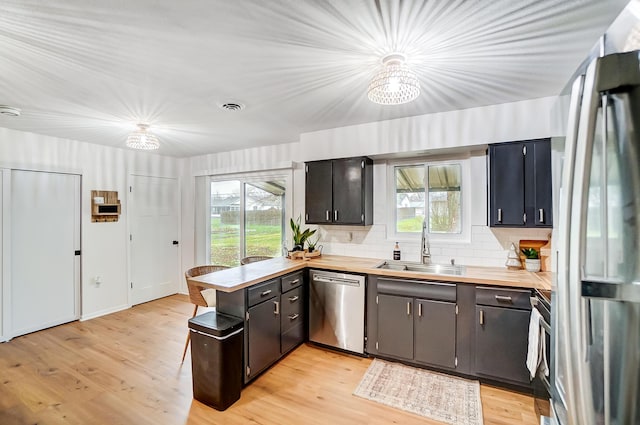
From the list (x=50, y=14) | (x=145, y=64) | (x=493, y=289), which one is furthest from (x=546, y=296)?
(x=50, y=14)

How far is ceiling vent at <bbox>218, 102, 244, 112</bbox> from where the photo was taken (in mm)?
2752

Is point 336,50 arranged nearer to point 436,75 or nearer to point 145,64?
point 436,75

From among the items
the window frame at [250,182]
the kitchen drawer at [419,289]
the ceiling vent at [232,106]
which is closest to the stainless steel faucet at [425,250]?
the kitchen drawer at [419,289]

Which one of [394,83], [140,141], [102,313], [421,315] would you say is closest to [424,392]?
[421,315]

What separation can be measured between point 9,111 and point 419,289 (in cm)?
425

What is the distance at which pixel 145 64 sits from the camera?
2.01 meters

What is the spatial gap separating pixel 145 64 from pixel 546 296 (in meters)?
3.16

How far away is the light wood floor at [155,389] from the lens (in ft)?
7.02

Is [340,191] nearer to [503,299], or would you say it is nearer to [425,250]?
[425,250]

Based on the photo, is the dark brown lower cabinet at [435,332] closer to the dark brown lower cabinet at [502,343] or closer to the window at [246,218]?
the dark brown lower cabinet at [502,343]

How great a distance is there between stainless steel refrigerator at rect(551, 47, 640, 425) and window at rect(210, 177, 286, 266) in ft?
12.9

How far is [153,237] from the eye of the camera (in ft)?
16.1

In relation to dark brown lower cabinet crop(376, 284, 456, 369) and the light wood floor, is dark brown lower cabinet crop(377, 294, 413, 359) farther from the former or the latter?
the light wood floor

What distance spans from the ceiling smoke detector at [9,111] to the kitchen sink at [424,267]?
3868 mm
